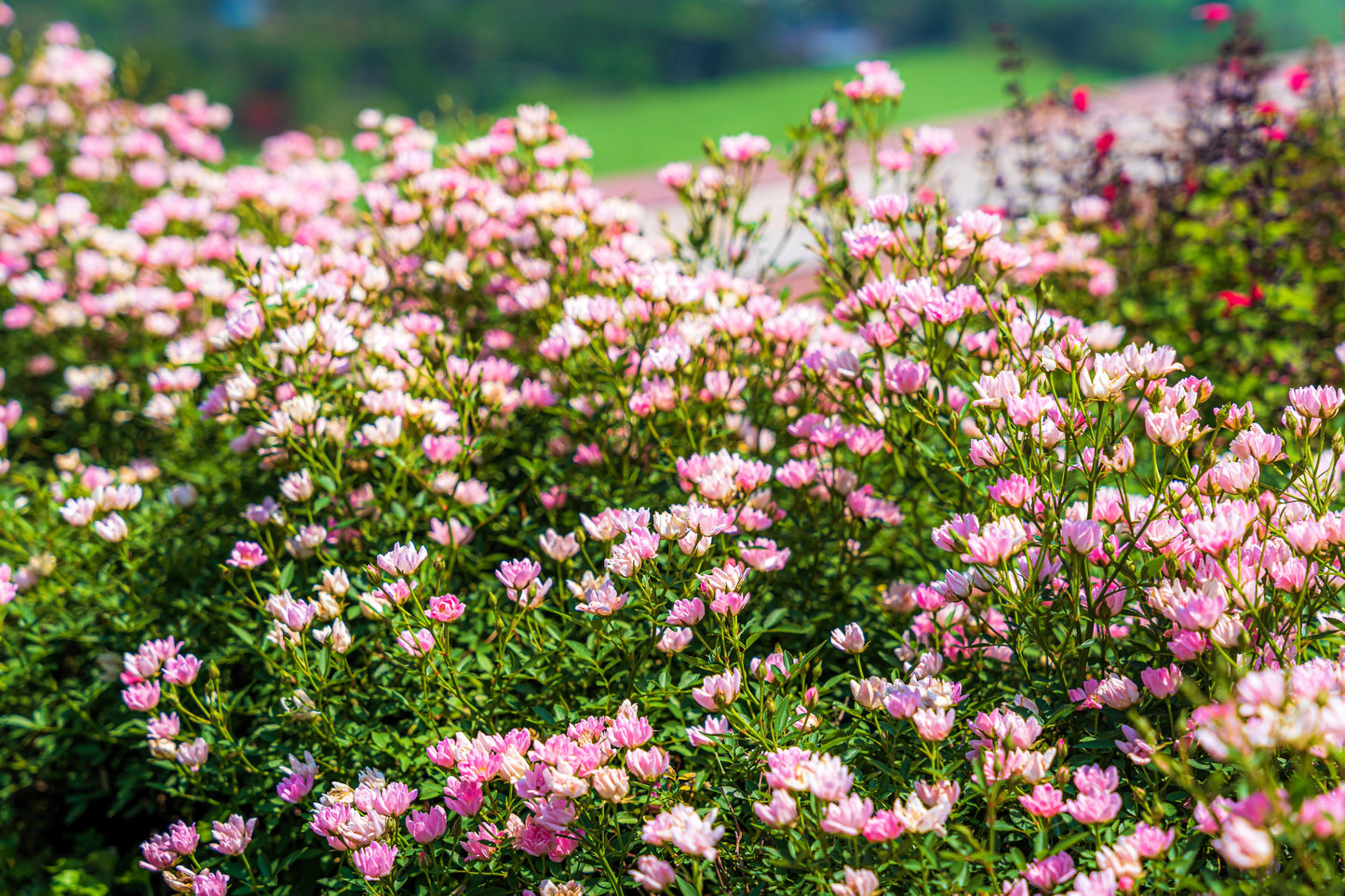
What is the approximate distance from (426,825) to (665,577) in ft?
2.19

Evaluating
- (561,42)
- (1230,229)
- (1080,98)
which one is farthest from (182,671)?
(561,42)

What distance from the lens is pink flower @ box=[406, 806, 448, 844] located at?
1.58 metres

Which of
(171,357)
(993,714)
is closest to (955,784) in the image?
(993,714)

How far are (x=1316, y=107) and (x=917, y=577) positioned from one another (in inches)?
167

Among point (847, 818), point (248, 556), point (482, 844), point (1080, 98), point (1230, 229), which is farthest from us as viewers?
point (1230, 229)

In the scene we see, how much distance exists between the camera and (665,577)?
1976 mm

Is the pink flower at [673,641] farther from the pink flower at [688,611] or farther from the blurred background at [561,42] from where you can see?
the blurred background at [561,42]

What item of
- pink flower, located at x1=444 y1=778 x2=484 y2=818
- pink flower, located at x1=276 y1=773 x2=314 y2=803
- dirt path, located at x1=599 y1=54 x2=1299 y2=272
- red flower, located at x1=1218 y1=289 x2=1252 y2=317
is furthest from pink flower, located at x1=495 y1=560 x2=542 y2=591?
dirt path, located at x1=599 y1=54 x2=1299 y2=272

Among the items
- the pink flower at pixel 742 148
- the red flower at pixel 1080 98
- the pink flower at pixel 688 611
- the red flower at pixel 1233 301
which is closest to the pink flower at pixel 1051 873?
the pink flower at pixel 688 611

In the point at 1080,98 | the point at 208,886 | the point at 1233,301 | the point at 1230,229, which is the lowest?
the point at 208,886

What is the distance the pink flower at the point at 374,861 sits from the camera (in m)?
1.51

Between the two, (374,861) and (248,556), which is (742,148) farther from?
(374,861)

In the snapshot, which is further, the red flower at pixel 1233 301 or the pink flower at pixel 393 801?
the red flower at pixel 1233 301

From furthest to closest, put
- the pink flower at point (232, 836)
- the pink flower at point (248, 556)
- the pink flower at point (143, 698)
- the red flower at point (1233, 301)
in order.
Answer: the red flower at point (1233, 301) < the pink flower at point (248, 556) < the pink flower at point (143, 698) < the pink flower at point (232, 836)
